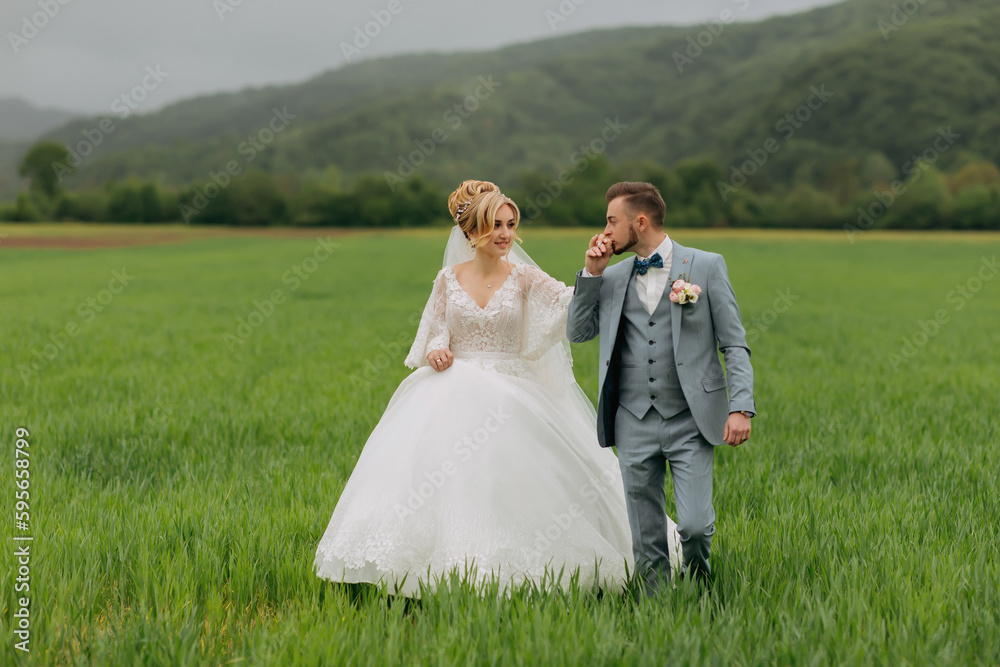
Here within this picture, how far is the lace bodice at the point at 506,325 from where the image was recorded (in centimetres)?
425

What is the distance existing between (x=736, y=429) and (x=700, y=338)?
1.55 ft

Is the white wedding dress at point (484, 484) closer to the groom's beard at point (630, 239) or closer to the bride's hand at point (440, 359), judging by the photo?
the bride's hand at point (440, 359)

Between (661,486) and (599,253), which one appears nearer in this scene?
(599,253)

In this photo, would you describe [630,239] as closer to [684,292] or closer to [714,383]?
[684,292]

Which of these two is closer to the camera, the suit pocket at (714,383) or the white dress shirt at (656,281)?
the suit pocket at (714,383)

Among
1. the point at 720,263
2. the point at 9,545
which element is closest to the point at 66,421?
the point at 9,545

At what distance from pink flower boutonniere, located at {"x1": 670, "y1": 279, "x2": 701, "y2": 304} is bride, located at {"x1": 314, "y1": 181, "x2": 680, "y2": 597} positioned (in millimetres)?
867

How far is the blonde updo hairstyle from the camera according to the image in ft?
13.6

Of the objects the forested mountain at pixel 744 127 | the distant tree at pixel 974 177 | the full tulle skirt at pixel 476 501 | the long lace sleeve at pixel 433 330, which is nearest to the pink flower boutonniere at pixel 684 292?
the full tulle skirt at pixel 476 501

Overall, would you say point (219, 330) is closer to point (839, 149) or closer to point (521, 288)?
point (521, 288)

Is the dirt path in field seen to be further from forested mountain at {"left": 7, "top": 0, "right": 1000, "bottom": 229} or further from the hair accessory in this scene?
the hair accessory

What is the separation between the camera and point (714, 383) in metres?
3.54

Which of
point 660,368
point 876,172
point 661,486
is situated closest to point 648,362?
point 660,368

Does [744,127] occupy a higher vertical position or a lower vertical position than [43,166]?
higher
